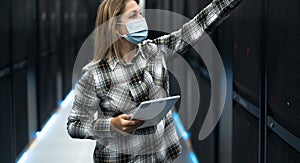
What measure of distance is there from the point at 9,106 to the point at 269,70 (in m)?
2.74

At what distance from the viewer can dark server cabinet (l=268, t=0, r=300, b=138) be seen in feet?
6.21

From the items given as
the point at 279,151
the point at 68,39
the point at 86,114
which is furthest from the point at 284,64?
the point at 68,39

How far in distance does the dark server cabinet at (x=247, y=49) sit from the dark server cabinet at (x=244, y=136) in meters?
0.12

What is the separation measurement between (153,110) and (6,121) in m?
2.59

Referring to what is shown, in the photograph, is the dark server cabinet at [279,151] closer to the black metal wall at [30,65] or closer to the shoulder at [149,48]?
the shoulder at [149,48]

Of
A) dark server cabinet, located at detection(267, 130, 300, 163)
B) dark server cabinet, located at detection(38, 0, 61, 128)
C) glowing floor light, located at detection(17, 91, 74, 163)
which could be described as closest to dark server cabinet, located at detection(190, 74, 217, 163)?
dark server cabinet, located at detection(267, 130, 300, 163)

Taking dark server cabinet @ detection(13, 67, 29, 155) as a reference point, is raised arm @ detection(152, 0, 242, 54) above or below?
above

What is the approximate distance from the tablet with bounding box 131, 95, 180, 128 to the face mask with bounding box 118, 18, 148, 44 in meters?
0.33

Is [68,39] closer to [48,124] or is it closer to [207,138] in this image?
[48,124]

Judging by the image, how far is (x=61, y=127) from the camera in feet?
23.5

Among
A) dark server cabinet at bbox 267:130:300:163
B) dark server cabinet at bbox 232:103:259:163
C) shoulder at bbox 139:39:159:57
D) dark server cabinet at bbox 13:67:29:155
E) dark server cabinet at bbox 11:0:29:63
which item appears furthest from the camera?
dark server cabinet at bbox 13:67:29:155

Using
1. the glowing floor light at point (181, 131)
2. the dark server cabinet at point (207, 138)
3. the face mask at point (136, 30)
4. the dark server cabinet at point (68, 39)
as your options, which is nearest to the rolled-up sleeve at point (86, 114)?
the face mask at point (136, 30)

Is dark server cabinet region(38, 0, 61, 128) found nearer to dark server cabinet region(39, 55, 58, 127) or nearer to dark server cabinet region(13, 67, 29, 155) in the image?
dark server cabinet region(39, 55, 58, 127)

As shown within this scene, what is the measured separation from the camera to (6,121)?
424cm
